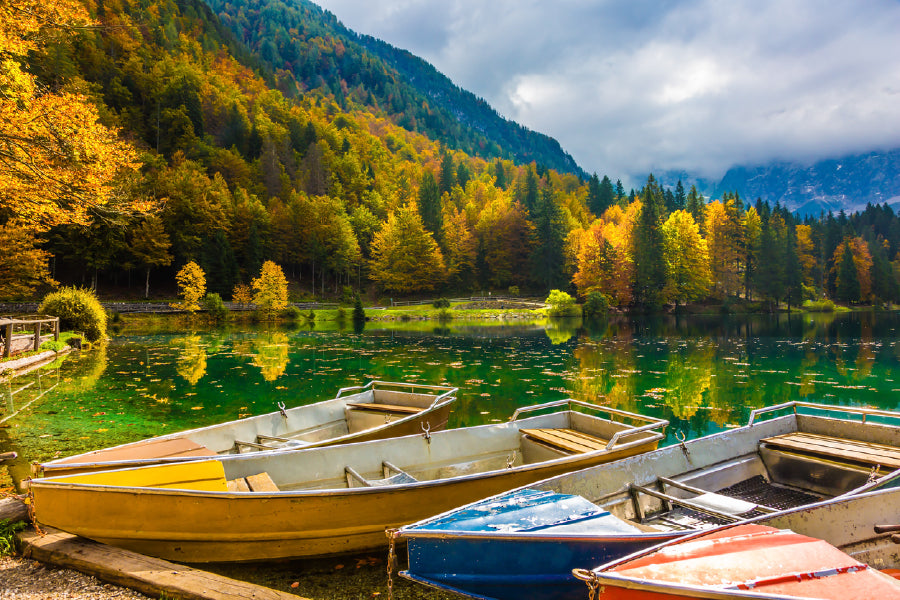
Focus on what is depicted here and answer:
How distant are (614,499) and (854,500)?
6.79 ft

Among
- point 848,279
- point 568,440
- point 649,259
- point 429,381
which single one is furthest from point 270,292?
point 848,279

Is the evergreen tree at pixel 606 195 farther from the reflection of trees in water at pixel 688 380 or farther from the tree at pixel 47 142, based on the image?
the tree at pixel 47 142

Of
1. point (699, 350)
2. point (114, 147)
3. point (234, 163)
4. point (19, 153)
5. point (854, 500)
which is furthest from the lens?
point (234, 163)

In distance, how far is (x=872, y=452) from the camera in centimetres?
606

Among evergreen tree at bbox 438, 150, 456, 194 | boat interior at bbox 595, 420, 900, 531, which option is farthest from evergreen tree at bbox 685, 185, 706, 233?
boat interior at bbox 595, 420, 900, 531

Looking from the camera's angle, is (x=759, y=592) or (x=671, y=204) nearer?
(x=759, y=592)

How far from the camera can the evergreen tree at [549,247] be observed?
70.6m

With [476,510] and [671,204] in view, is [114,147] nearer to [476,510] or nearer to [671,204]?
[476,510]

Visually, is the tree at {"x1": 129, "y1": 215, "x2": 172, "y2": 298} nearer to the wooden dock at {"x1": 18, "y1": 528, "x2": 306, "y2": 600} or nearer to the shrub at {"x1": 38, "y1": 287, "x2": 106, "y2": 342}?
the shrub at {"x1": 38, "y1": 287, "x2": 106, "y2": 342}

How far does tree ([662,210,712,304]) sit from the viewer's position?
6228cm

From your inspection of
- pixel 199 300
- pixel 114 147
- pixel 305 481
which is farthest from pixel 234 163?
pixel 305 481

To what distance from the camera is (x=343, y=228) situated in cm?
7119

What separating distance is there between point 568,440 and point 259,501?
14.2 ft

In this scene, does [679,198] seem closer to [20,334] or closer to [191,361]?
[191,361]
